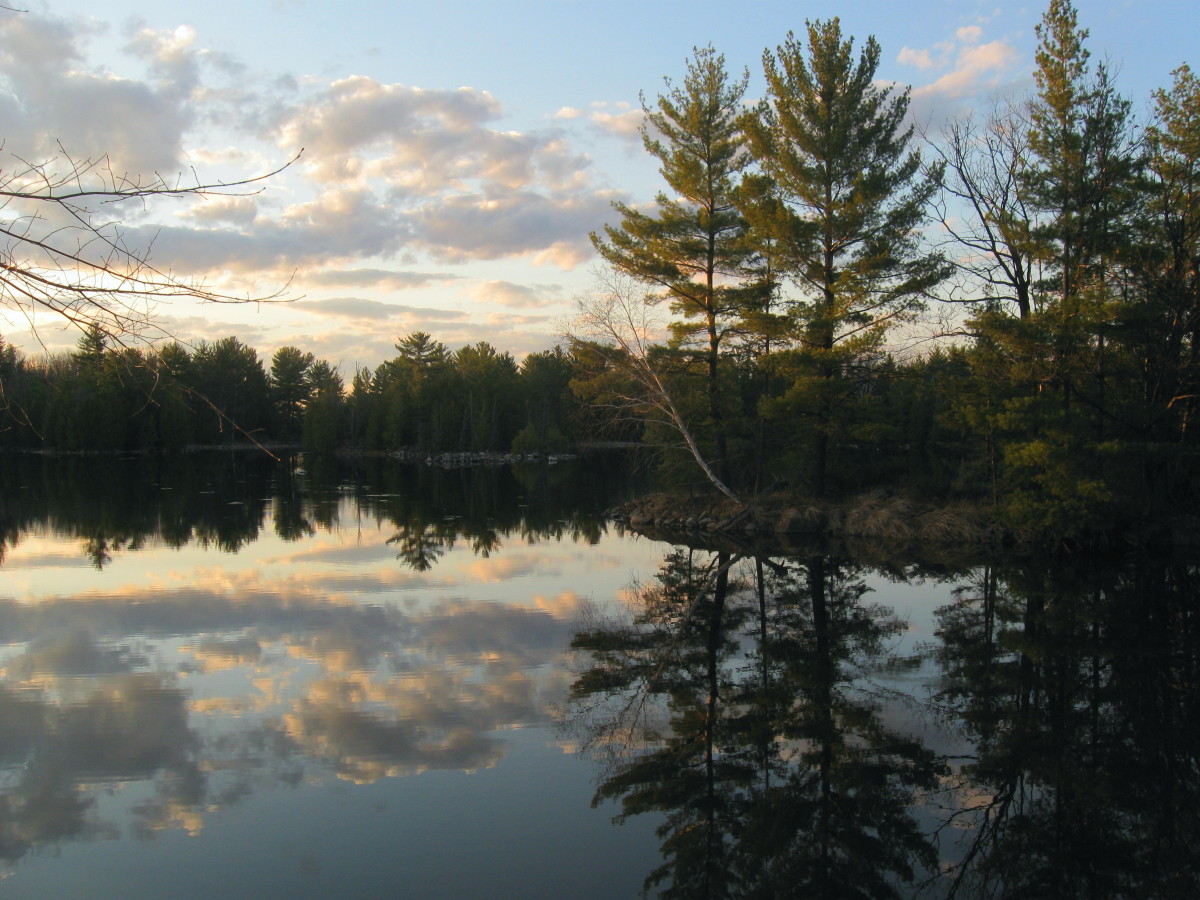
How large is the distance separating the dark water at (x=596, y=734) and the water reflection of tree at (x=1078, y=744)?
0.10 feet

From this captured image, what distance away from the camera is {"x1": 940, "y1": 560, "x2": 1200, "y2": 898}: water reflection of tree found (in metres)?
5.21

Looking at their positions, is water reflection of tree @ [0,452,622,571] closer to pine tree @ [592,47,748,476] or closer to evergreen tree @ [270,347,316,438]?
pine tree @ [592,47,748,476]

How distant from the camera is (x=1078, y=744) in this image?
7.13 m

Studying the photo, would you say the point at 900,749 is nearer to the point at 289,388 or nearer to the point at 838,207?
the point at 838,207

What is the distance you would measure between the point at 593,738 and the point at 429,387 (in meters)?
76.4

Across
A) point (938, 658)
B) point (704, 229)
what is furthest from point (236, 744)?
point (704, 229)

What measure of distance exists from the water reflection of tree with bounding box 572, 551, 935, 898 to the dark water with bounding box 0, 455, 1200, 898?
0.03 meters

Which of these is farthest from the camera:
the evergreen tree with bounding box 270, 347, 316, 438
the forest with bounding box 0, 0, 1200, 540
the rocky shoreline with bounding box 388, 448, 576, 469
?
the evergreen tree with bounding box 270, 347, 316, 438

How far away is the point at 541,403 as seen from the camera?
84.6 m

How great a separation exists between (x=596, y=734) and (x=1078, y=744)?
3.98 metres

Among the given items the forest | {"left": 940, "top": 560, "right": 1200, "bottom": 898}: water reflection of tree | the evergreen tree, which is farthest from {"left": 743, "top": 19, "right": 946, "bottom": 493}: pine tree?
the evergreen tree

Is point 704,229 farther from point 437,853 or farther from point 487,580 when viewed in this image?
point 437,853

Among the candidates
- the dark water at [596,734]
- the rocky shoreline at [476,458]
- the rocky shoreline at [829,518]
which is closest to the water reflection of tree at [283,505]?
the rocky shoreline at [829,518]

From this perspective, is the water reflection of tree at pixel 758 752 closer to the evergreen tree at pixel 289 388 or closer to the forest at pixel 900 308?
the forest at pixel 900 308
